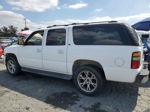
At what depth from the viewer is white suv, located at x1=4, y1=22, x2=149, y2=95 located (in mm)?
3020

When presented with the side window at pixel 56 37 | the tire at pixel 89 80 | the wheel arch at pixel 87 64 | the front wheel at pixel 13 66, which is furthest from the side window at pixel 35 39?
the tire at pixel 89 80

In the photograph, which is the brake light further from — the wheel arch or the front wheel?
the front wheel

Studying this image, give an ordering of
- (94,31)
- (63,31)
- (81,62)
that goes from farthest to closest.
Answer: (63,31), (81,62), (94,31)

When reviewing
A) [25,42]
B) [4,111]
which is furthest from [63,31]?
[4,111]

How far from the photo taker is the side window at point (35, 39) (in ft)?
14.8

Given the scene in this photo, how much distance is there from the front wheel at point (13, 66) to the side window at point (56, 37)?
1.99 meters

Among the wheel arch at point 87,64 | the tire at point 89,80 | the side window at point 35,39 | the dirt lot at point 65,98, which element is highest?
the side window at point 35,39

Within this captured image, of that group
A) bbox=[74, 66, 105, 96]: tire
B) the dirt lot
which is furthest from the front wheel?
bbox=[74, 66, 105, 96]: tire

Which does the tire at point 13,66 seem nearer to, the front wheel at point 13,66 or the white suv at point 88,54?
the front wheel at point 13,66

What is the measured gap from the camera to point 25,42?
16.0 feet

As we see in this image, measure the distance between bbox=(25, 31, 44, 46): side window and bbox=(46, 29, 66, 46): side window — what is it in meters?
0.38

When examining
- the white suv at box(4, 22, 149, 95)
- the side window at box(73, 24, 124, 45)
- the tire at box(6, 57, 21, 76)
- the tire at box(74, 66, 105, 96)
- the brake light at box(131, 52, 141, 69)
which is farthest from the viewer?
the tire at box(6, 57, 21, 76)

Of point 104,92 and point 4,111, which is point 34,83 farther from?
point 104,92

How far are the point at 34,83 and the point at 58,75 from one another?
3.68ft
